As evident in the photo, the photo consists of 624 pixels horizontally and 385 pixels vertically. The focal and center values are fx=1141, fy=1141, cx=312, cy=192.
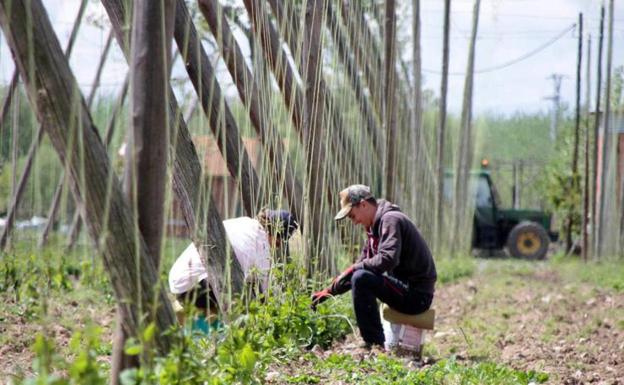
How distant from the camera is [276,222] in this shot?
22.8 feet

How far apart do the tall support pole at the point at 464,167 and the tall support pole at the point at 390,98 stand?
24.2 ft

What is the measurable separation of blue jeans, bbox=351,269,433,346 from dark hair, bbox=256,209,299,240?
62cm

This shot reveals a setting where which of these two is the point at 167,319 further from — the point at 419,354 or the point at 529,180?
the point at 529,180

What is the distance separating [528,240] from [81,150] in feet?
71.4

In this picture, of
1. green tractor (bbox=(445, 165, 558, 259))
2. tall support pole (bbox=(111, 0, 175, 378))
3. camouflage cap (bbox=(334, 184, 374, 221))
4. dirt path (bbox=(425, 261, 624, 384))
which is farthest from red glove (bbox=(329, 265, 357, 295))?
green tractor (bbox=(445, 165, 558, 259))

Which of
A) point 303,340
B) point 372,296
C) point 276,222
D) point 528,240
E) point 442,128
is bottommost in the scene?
point 528,240

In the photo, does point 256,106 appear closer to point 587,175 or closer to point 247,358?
point 247,358

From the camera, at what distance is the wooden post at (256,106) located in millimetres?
7340

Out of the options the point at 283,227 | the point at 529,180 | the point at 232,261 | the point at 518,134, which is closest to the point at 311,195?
the point at 283,227

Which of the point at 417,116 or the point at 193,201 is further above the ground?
the point at 417,116

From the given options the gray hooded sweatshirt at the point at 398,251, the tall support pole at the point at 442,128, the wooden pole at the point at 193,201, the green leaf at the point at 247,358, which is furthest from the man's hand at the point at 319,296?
the tall support pole at the point at 442,128

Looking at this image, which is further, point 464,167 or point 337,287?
point 464,167

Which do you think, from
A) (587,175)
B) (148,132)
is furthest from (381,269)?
(587,175)

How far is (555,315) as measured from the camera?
11.4 m
